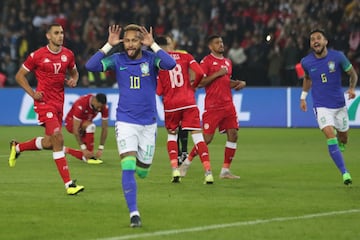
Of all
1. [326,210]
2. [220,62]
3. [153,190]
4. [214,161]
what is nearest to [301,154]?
[214,161]

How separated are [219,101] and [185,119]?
39.5 inches

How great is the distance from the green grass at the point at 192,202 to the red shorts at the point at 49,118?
0.86 meters

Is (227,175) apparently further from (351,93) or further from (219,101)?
(351,93)

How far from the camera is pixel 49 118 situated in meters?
14.1

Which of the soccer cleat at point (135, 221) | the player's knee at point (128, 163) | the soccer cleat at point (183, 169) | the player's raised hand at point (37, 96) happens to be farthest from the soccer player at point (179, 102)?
the soccer cleat at point (135, 221)

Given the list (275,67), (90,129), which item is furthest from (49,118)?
(275,67)

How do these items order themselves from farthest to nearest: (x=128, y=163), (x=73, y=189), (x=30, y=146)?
(x=30, y=146) → (x=73, y=189) → (x=128, y=163)

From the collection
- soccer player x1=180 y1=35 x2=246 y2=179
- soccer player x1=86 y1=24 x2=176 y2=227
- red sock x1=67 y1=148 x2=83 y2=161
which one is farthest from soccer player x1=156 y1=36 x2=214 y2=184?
soccer player x1=86 y1=24 x2=176 y2=227

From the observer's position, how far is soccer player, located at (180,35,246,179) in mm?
15953

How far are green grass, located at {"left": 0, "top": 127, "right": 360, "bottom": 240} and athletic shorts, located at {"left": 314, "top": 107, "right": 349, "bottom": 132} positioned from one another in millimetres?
867

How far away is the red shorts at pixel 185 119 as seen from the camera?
15.4 meters

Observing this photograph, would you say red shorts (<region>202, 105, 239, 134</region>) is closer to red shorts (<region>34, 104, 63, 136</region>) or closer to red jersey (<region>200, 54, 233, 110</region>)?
red jersey (<region>200, 54, 233, 110</region>)

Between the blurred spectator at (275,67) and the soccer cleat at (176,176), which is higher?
the soccer cleat at (176,176)

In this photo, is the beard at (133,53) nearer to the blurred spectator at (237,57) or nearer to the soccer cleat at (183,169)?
the soccer cleat at (183,169)
